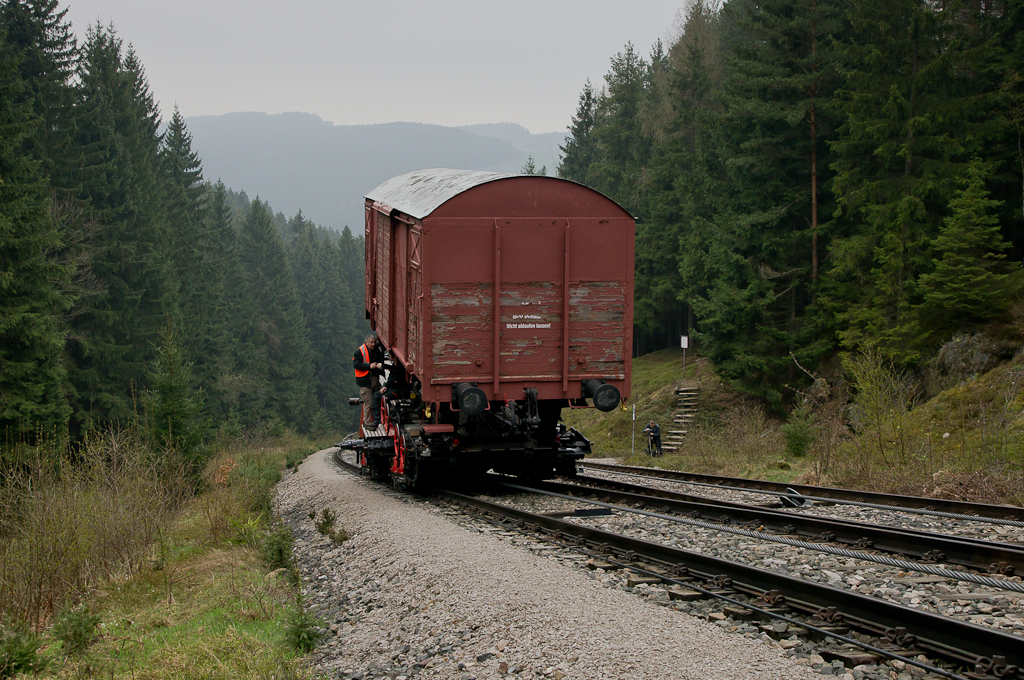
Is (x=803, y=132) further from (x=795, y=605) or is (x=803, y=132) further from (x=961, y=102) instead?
(x=795, y=605)

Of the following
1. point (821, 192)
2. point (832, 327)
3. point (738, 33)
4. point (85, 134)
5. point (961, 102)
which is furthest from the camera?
point (738, 33)

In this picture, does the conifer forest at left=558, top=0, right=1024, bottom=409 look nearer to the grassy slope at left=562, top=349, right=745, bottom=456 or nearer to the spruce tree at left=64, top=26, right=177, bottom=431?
the grassy slope at left=562, top=349, right=745, bottom=456

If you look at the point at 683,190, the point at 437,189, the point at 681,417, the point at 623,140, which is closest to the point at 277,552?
the point at 437,189

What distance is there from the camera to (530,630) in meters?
5.32

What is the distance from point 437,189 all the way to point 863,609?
8.18 meters

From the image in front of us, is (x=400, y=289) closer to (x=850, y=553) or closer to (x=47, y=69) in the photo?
(x=850, y=553)

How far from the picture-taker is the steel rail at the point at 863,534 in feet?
21.0

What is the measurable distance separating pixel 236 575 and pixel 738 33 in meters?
42.0

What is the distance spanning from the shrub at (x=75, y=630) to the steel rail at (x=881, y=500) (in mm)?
7684

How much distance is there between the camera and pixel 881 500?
9844 millimetres

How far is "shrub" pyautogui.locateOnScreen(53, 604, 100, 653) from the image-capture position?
6434 millimetres

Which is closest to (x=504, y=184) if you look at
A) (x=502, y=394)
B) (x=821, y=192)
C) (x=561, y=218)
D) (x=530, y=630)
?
(x=561, y=218)

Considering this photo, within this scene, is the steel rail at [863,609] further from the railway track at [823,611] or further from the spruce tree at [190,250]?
the spruce tree at [190,250]

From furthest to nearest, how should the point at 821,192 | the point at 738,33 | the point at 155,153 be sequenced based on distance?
the point at 155,153 < the point at 738,33 < the point at 821,192
